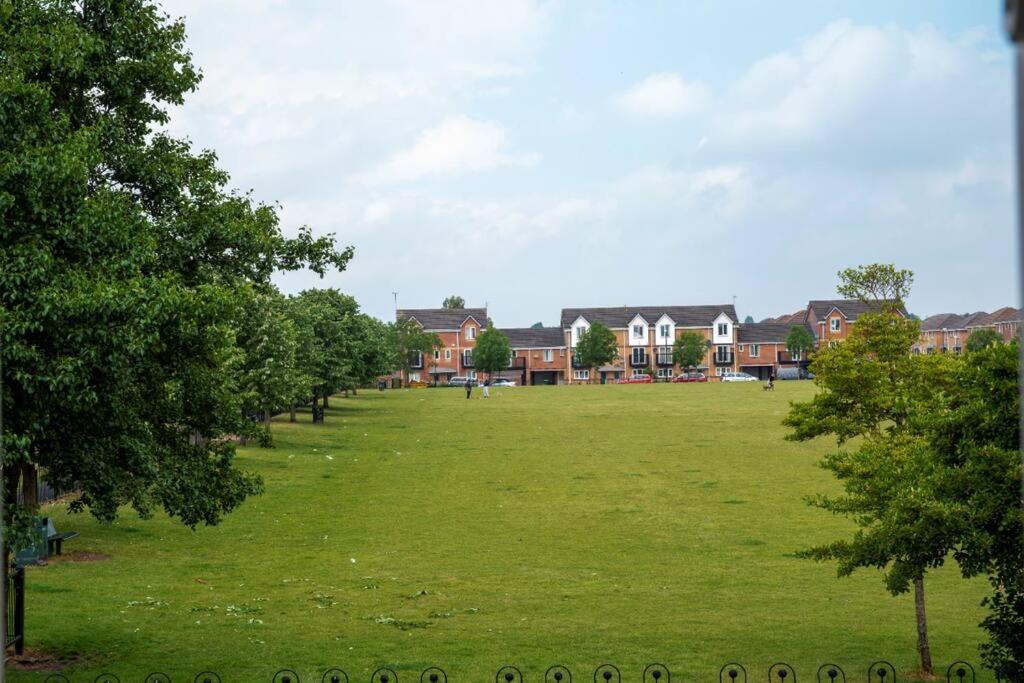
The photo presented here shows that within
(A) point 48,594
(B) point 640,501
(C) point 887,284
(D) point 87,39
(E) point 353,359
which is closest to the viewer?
(D) point 87,39

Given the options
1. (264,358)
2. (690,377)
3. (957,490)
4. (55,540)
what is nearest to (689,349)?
(690,377)

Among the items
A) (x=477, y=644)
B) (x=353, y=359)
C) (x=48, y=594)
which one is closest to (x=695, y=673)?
(x=477, y=644)

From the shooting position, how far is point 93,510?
54.3 ft

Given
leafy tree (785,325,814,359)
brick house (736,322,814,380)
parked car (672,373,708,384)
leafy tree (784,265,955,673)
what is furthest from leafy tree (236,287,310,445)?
brick house (736,322,814,380)

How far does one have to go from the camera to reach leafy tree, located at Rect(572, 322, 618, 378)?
526 ft

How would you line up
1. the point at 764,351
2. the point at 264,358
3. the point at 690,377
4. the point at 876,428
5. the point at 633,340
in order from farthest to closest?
the point at 764,351
the point at 633,340
the point at 690,377
the point at 264,358
the point at 876,428

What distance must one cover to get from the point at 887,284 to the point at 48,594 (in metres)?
37.8

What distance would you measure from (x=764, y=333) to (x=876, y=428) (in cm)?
15714

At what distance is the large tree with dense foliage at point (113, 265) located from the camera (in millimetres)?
13281

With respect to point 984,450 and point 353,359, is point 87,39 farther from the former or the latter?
point 353,359

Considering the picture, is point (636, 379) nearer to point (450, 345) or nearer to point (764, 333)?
point (764, 333)

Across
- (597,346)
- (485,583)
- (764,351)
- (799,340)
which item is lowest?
(485,583)

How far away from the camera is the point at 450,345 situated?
175125 mm

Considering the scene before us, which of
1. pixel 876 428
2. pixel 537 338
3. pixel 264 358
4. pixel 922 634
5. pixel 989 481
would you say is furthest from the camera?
pixel 537 338
